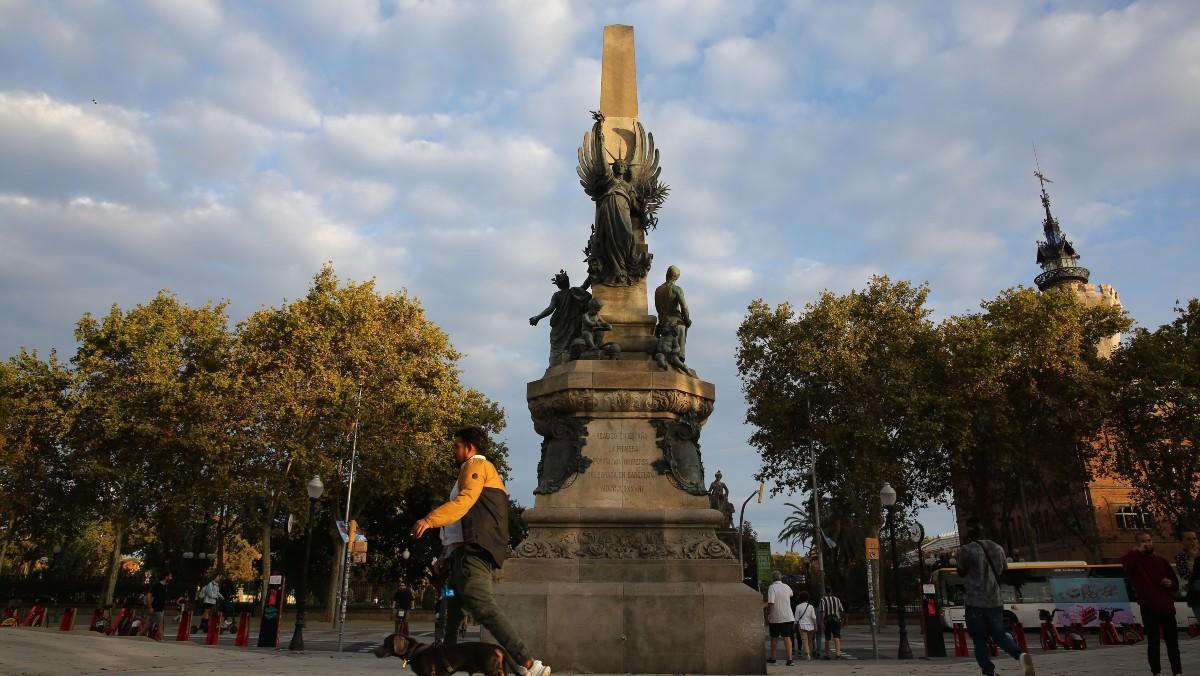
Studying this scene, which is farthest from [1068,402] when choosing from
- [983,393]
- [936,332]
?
[936,332]

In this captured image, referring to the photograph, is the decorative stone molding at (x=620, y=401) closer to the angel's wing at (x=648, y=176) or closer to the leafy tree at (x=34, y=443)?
the angel's wing at (x=648, y=176)

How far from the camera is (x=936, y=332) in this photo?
110ft

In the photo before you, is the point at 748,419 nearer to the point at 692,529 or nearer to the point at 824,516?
the point at 824,516

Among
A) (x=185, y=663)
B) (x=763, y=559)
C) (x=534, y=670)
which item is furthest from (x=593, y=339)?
(x=763, y=559)

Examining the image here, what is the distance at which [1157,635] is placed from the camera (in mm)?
7715

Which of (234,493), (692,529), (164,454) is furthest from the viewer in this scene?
(164,454)

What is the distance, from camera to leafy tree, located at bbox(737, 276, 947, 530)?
32594 mm

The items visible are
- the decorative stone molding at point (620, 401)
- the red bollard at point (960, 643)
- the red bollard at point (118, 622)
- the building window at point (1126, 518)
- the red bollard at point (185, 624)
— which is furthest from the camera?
the building window at point (1126, 518)

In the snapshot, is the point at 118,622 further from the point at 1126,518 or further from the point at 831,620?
the point at 1126,518

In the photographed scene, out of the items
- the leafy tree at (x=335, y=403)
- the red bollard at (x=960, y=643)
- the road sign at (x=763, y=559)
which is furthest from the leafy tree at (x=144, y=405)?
the red bollard at (x=960, y=643)

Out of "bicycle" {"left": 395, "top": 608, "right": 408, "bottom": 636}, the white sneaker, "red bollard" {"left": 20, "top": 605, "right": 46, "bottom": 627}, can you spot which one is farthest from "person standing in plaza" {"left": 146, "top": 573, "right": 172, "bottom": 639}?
the white sneaker

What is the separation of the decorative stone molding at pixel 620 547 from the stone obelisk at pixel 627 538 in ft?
0.04

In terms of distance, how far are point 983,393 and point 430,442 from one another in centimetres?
2236

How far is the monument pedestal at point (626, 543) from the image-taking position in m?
9.41
